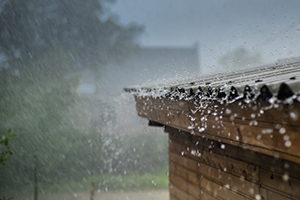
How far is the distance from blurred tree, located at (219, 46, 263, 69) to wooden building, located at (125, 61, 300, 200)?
27.2 m

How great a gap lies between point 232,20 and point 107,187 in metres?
36.3

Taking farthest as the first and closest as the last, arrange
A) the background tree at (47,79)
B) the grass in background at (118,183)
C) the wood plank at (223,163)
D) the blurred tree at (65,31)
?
1. the blurred tree at (65,31)
2. the background tree at (47,79)
3. the grass in background at (118,183)
4. the wood plank at (223,163)

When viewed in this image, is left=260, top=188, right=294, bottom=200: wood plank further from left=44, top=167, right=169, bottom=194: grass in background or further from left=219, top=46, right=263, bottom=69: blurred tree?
left=219, top=46, right=263, bottom=69: blurred tree

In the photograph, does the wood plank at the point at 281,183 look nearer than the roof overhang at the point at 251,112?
No

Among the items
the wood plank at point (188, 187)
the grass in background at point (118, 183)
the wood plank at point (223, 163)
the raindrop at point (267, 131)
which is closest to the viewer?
the raindrop at point (267, 131)

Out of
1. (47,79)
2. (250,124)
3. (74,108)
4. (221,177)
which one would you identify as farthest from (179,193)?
(47,79)

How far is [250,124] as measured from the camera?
60.5 inches

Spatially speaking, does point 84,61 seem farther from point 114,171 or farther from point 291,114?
point 291,114

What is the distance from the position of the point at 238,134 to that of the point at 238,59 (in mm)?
29597

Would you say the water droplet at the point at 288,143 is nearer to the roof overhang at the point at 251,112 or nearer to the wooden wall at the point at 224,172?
the roof overhang at the point at 251,112

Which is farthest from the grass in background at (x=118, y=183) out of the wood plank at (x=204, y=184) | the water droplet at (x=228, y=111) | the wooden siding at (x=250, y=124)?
the water droplet at (x=228, y=111)

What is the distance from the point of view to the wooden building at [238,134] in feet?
4.20

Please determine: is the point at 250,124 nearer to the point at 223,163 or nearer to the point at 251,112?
the point at 251,112

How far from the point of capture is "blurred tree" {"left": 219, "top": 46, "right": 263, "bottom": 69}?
28922mm
